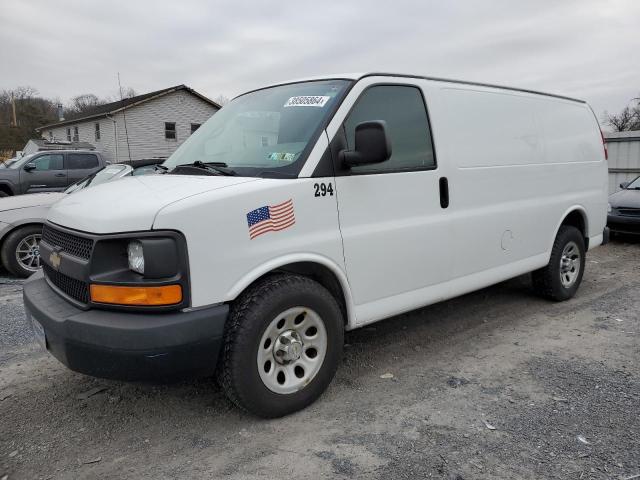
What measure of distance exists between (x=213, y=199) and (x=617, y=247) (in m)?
8.54

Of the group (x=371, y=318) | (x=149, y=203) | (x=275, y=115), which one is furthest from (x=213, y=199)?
(x=371, y=318)

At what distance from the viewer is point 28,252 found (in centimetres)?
672

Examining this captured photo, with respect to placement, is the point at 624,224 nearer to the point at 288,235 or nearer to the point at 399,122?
the point at 399,122

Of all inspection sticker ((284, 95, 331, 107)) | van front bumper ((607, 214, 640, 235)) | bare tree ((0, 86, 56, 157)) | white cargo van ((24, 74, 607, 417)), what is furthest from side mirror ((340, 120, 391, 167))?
bare tree ((0, 86, 56, 157))

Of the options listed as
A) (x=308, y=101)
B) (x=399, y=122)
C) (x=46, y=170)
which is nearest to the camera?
(x=308, y=101)

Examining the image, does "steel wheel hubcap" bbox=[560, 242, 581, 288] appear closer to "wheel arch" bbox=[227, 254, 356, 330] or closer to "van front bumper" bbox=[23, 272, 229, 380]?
"wheel arch" bbox=[227, 254, 356, 330]

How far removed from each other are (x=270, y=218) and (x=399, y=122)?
134cm

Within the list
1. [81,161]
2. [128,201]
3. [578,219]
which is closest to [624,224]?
[578,219]

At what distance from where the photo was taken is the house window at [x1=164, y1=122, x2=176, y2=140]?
32062mm

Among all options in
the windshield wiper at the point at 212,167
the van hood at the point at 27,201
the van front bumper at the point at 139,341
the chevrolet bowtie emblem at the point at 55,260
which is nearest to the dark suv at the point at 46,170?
the van hood at the point at 27,201

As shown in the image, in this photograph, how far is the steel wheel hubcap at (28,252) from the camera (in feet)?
21.8

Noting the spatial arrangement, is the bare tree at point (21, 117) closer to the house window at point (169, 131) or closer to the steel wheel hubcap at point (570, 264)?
the house window at point (169, 131)

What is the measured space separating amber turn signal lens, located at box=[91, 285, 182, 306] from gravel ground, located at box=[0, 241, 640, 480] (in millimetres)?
497

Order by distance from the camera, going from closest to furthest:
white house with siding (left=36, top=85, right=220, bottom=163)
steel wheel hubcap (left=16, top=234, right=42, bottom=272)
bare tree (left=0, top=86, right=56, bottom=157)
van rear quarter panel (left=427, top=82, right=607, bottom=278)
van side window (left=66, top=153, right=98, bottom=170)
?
van rear quarter panel (left=427, top=82, right=607, bottom=278), steel wheel hubcap (left=16, top=234, right=42, bottom=272), van side window (left=66, top=153, right=98, bottom=170), white house with siding (left=36, top=85, right=220, bottom=163), bare tree (left=0, top=86, right=56, bottom=157)
